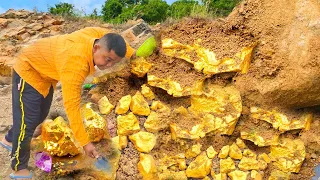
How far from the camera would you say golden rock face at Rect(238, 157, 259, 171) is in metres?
3.67

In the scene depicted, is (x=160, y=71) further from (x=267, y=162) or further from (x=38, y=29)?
(x=38, y=29)

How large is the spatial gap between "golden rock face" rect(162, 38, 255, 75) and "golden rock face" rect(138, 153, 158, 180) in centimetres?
86

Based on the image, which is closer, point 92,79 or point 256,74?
point 256,74

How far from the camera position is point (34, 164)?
3.74m

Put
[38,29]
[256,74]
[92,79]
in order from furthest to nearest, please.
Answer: [38,29]
[92,79]
[256,74]

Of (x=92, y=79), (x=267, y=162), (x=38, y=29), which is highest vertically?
(x=38, y=29)

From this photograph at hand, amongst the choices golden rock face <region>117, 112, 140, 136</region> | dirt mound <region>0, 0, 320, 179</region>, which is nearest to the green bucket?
dirt mound <region>0, 0, 320, 179</region>

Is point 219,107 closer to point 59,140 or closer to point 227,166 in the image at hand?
point 227,166

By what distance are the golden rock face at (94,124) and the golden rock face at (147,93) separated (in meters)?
0.41

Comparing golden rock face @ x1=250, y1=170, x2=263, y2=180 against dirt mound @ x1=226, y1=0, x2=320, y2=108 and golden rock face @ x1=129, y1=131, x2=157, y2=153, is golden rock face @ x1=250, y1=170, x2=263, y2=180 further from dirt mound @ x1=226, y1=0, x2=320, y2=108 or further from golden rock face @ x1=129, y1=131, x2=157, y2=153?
golden rock face @ x1=129, y1=131, x2=157, y2=153

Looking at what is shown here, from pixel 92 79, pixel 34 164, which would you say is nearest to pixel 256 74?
pixel 92 79

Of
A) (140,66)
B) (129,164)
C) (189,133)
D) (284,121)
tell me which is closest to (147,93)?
(140,66)

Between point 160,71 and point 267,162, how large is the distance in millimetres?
1180

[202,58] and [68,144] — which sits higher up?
[202,58]
